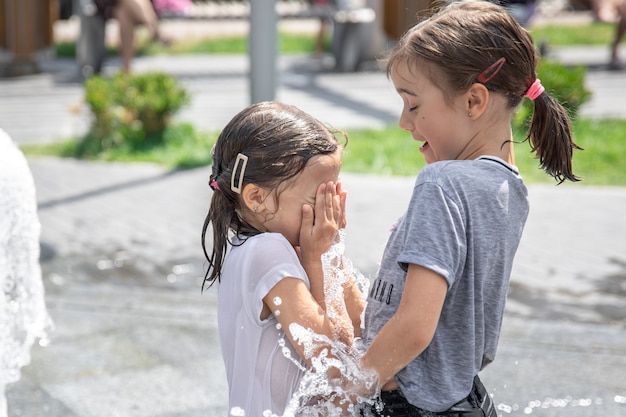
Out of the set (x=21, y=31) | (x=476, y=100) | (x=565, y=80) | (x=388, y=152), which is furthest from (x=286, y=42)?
(x=476, y=100)

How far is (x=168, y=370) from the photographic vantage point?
3.89 metres

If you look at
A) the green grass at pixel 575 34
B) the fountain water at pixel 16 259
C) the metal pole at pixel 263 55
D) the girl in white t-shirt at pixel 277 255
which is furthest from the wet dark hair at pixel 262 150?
the green grass at pixel 575 34

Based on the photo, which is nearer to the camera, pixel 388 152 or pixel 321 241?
pixel 321 241

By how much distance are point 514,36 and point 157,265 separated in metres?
3.83

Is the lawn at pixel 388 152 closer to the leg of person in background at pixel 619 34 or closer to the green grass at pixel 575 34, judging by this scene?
the leg of person in background at pixel 619 34

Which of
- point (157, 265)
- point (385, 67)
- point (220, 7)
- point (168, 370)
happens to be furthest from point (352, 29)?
point (385, 67)

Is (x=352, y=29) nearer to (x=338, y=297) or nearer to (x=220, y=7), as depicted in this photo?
(x=220, y=7)

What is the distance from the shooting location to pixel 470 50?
175 centimetres

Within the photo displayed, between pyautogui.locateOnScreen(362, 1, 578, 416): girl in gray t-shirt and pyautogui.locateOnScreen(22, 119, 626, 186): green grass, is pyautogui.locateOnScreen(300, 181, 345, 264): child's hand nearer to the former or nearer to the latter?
pyautogui.locateOnScreen(362, 1, 578, 416): girl in gray t-shirt

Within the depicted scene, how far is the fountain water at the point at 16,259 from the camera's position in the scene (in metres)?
2.90

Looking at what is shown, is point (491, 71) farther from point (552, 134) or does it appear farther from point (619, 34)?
point (619, 34)

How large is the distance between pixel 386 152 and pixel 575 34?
353 inches

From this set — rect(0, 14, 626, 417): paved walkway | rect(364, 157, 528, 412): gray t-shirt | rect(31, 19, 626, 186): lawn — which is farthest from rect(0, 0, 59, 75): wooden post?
rect(364, 157, 528, 412): gray t-shirt

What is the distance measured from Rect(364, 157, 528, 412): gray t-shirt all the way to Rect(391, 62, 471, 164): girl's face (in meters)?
0.07
